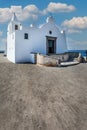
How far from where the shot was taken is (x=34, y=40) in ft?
87.6

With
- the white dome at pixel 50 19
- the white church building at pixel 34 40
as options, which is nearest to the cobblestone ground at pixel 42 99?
the white church building at pixel 34 40

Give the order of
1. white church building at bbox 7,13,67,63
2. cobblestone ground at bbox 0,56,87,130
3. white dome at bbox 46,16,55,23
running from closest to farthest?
cobblestone ground at bbox 0,56,87,130 → white church building at bbox 7,13,67,63 → white dome at bbox 46,16,55,23

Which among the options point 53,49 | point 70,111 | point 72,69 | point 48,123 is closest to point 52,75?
point 72,69

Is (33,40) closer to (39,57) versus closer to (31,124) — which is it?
(39,57)

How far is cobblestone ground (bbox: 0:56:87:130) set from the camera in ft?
41.5

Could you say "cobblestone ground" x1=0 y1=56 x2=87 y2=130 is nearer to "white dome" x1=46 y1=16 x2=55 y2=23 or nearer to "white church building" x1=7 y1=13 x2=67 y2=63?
"white church building" x1=7 y1=13 x2=67 y2=63

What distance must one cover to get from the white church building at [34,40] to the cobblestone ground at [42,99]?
4790 mm

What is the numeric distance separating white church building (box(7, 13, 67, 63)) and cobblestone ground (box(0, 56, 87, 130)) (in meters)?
4.79

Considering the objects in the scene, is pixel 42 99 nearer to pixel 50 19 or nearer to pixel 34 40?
pixel 34 40

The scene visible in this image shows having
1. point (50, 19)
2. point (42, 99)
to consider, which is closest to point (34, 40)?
point (50, 19)

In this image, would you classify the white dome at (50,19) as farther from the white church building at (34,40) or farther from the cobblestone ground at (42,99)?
the cobblestone ground at (42,99)

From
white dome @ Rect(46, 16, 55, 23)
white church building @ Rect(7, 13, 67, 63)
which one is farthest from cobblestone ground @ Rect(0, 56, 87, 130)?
white dome @ Rect(46, 16, 55, 23)

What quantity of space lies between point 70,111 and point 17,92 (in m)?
4.91

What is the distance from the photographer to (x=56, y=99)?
15164 millimetres
